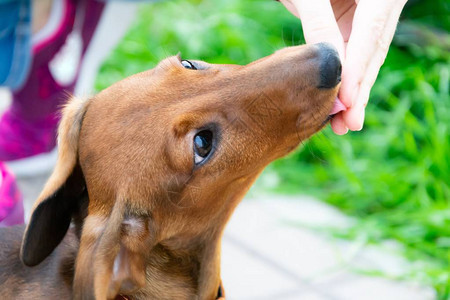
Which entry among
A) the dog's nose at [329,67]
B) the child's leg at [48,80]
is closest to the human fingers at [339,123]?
the dog's nose at [329,67]

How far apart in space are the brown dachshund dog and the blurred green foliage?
85cm

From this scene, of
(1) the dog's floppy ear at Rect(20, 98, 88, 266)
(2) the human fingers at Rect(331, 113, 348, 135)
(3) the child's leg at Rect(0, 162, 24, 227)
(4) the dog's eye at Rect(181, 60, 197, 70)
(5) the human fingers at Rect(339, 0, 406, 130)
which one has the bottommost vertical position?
(3) the child's leg at Rect(0, 162, 24, 227)

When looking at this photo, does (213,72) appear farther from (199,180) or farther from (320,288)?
(320,288)

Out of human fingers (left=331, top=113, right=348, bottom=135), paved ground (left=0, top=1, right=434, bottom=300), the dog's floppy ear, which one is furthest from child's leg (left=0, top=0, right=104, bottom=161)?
human fingers (left=331, top=113, right=348, bottom=135)

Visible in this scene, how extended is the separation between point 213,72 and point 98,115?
0.37 metres

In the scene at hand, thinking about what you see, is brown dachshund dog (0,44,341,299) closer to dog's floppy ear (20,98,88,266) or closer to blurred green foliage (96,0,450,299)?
dog's floppy ear (20,98,88,266)

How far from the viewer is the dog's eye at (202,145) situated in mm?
2045

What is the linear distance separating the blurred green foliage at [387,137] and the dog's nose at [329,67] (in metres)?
0.90

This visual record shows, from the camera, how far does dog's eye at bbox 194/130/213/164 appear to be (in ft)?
6.71

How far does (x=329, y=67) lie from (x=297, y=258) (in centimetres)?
163

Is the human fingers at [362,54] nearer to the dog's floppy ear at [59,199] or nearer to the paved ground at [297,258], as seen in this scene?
the dog's floppy ear at [59,199]

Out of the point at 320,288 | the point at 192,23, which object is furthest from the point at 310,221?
the point at 192,23

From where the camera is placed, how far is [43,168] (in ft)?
13.3

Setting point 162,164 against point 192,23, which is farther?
point 192,23
